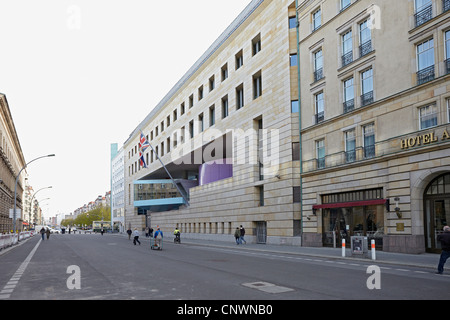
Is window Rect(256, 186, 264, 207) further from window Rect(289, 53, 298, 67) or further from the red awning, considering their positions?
window Rect(289, 53, 298, 67)

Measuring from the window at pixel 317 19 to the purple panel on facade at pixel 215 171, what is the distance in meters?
20.9

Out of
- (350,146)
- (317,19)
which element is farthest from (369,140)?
(317,19)

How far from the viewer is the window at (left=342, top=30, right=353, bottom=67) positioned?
2920 centimetres

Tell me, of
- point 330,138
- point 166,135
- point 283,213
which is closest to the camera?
point 330,138

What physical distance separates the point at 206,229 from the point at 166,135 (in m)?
21.5

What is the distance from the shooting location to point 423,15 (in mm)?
23688

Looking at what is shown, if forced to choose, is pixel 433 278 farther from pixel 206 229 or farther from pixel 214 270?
pixel 206 229

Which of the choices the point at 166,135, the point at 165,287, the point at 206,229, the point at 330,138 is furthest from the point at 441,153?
the point at 166,135

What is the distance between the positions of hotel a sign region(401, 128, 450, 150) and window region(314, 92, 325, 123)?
8.46 metres

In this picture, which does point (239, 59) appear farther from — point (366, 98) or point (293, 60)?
point (366, 98)

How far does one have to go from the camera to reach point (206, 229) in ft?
169

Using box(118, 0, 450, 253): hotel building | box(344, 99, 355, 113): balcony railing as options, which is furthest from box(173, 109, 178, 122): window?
box(344, 99, 355, 113): balcony railing

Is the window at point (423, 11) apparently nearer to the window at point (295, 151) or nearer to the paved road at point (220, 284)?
the window at point (295, 151)

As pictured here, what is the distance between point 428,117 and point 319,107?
10170 millimetres
